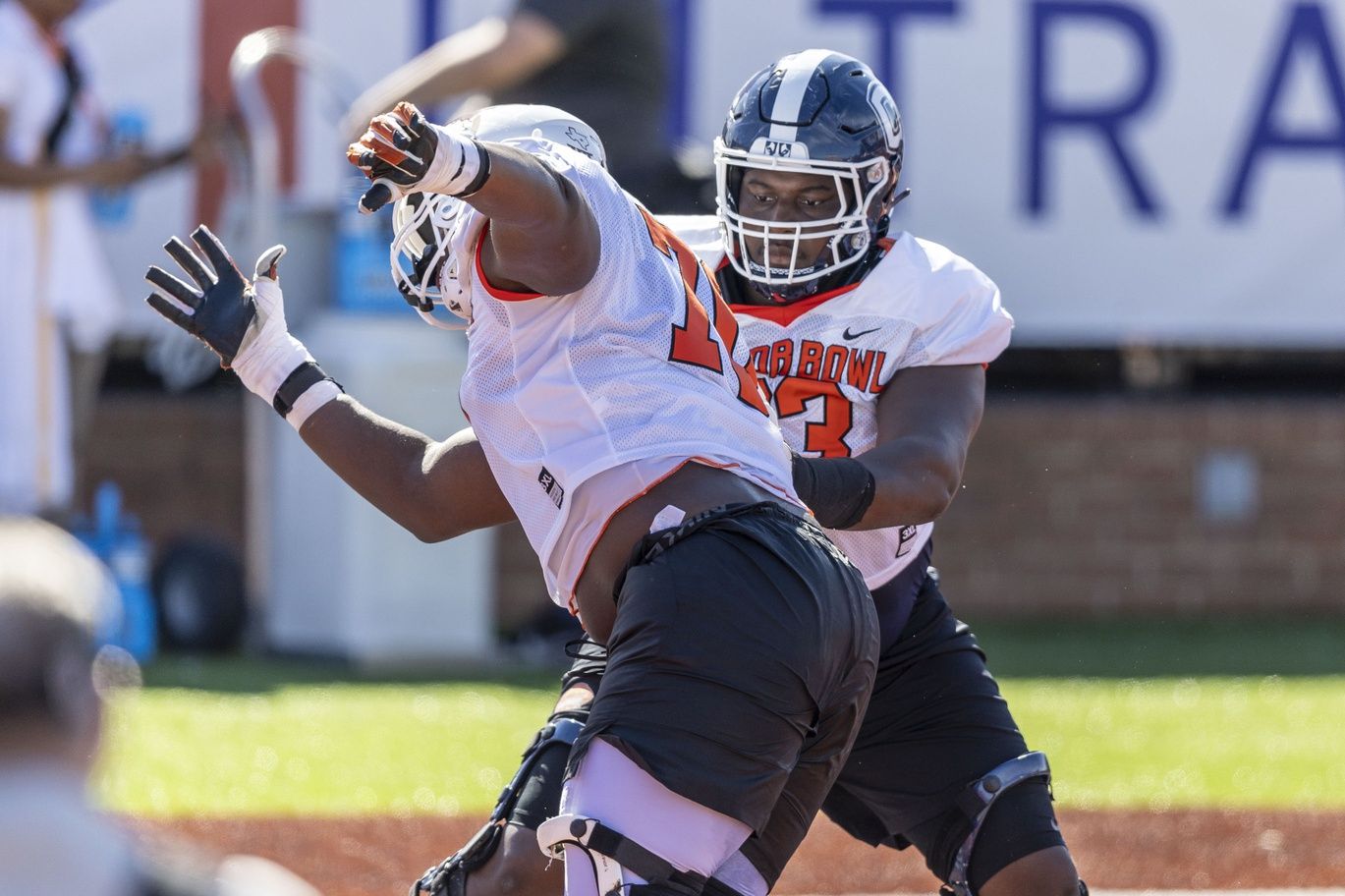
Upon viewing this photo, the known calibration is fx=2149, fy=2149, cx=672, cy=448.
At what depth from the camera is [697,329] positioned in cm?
335

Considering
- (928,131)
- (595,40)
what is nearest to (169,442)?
(595,40)

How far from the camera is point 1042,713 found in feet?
23.9

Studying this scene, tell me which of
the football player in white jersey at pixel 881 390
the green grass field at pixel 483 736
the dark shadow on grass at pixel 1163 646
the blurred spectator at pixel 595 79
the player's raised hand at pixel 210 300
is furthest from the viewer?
the dark shadow on grass at pixel 1163 646

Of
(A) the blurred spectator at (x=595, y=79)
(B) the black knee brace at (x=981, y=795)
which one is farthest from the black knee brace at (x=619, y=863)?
(A) the blurred spectator at (x=595, y=79)

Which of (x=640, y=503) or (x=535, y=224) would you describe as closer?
(x=535, y=224)

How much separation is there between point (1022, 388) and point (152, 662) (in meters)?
4.12

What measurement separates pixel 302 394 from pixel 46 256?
4.81 m

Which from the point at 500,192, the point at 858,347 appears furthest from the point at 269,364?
the point at 858,347

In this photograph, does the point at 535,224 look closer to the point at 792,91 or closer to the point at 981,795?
the point at 792,91

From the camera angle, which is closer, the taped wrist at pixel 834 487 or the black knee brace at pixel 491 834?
the taped wrist at pixel 834 487

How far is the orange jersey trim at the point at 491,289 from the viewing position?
321 centimetres

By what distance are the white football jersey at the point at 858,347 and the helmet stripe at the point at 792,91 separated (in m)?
0.31

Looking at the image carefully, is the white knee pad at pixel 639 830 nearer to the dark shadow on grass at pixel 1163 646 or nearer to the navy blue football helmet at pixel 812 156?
the navy blue football helmet at pixel 812 156

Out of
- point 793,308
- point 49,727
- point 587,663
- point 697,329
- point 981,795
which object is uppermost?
point 49,727
